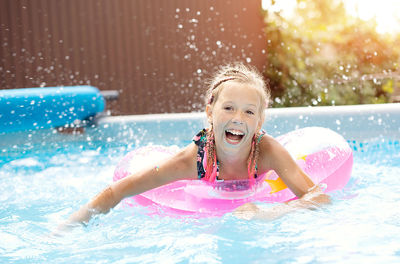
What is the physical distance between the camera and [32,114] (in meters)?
4.23

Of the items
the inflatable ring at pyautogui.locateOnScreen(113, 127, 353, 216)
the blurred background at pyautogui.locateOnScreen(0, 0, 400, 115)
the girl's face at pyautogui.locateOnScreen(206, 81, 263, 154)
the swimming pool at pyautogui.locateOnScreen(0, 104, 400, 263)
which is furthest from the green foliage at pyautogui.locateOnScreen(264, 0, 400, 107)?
the girl's face at pyautogui.locateOnScreen(206, 81, 263, 154)

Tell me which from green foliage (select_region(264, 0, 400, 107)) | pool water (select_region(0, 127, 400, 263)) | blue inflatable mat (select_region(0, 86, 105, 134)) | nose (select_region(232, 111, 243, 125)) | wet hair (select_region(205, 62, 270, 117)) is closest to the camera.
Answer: pool water (select_region(0, 127, 400, 263))

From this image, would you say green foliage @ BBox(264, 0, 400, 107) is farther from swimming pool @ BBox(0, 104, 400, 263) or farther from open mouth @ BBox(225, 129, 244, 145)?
open mouth @ BBox(225, 129, 244, 145)

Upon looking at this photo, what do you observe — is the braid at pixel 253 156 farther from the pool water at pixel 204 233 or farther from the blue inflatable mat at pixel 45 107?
the blue inflatable mat at pixel 45 107

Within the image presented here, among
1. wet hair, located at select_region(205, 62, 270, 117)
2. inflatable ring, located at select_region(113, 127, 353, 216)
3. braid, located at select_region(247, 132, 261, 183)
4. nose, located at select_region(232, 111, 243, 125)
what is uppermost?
wet hair, located at select_region(205, 62, 270, 117)

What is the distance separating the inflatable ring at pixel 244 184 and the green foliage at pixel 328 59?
401cm

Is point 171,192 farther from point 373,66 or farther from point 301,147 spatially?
point 373,66

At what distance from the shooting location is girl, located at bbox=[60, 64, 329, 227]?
209 centimetres

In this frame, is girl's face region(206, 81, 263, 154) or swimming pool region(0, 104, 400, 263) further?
girl's face region(206, 81, 263, 154)

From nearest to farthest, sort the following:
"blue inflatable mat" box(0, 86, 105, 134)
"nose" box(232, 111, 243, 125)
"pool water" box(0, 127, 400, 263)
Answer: "pool water" box(0, 127, 400, 263) < "nose" box(232, 111, 243, 125) < "blue inflatable mat" box(0, 86, 105, 134)

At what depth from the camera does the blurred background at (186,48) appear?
6.55m

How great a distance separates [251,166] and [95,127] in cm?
265

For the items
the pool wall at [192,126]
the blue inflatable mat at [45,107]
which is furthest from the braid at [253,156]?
the blue inflatable mat at [45,107]

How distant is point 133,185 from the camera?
7.09 feet
